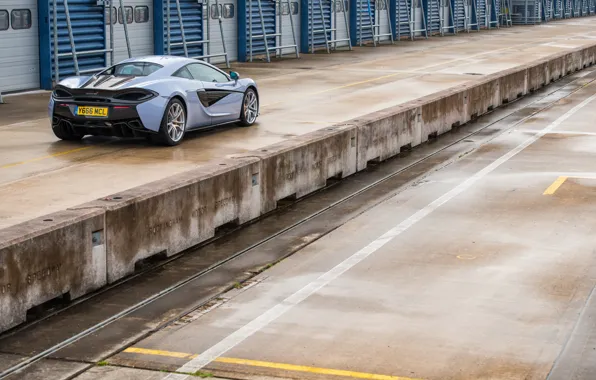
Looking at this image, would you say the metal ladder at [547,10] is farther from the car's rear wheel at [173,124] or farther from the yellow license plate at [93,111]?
the yellow license plate at [93,111]

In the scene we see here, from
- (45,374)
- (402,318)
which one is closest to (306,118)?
(402,318)

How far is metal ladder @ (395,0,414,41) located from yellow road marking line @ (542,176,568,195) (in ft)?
123

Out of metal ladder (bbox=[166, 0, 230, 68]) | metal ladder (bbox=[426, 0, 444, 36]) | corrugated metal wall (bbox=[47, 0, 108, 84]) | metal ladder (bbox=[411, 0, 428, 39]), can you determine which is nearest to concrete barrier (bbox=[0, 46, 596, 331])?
corrugated metal wall (bbox=[47, 0, 108, 84])

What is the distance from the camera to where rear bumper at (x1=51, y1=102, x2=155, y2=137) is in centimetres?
1728

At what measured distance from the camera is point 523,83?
29375mm

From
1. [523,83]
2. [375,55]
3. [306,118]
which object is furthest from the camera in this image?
[375,55]

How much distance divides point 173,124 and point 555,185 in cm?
611

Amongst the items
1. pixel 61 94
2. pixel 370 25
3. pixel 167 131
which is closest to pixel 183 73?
pixel 167 131

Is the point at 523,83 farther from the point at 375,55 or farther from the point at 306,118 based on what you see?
the point at 375,55

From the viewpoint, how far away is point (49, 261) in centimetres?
900

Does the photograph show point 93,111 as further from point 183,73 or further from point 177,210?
point 177,210

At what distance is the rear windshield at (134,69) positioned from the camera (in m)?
18.2

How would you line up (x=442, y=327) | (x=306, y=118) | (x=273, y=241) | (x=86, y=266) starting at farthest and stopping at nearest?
(x=306, y=118), (x=273, y=241), (x=86, y=266), (x=442, y=327)

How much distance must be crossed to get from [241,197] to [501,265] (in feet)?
10.8
